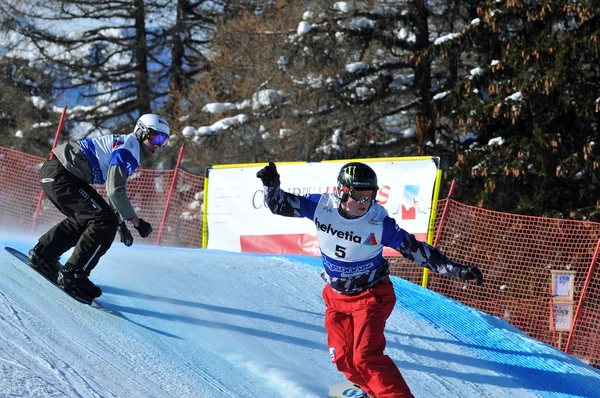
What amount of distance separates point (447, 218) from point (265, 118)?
30.2ft

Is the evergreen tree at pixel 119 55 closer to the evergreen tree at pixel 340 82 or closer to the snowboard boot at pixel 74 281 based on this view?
the evergreen tree at pixel 340 82

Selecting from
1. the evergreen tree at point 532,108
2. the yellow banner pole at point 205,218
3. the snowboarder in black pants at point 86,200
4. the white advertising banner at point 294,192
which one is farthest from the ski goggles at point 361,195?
the evergreen tree at point 532,108

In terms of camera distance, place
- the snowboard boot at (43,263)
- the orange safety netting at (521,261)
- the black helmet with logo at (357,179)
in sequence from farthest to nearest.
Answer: the orange safety netting at (521,261) → the snowboard boot at (43,263) → the black helmet with logo at (357,179)

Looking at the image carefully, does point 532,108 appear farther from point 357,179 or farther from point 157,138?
point 357,179

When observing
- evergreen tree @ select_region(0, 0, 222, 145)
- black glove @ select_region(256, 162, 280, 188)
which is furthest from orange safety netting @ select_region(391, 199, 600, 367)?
evergreen tree @ select_region(0, 0, 222, 145)

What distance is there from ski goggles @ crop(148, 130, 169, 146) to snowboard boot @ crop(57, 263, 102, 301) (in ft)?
4.02

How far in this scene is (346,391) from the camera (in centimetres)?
489

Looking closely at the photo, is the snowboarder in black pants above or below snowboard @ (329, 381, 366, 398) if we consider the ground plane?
above

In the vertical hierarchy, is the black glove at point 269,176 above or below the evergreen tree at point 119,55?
below

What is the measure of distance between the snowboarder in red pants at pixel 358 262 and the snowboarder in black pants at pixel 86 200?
1506 millimetres

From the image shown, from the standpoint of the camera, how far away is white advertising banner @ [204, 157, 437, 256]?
9.28 metres

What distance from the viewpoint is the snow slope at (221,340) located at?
4.75m

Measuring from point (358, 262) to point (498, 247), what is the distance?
21.1ft

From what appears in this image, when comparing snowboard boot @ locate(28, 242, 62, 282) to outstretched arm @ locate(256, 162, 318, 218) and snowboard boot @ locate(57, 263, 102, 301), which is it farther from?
outstretched arm @ locate(256, 162, 318, 218)
